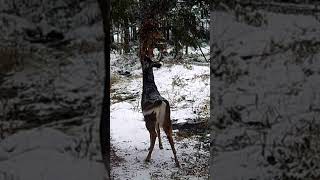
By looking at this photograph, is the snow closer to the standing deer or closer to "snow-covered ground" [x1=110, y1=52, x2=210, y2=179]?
"snow-covered ground" [x1=110, y1=52, x2=210, y2=179]

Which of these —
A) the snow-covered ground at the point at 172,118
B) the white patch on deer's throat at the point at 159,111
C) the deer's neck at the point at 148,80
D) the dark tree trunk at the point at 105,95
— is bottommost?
the snow-covered ground at the point at 172,118

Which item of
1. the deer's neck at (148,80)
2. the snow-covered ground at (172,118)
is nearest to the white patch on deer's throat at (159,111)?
the deer's neck at (148,80)

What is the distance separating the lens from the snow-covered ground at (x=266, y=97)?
1729 mm

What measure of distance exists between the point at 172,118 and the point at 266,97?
195 inches

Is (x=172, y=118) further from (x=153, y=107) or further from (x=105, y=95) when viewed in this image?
(x=105, y=95)

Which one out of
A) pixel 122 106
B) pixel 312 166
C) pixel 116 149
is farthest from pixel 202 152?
pixel 312 166

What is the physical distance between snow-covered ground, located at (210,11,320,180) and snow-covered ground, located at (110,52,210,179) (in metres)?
2.54

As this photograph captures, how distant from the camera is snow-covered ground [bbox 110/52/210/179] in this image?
4609 mm

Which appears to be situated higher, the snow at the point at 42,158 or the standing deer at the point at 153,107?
the snow at the point at 42,158

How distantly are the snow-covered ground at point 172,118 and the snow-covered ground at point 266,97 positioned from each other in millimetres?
2541

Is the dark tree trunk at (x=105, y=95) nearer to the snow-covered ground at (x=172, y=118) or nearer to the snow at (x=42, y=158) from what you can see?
the snow at (x=42, y=158)

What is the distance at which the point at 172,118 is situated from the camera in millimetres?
6711

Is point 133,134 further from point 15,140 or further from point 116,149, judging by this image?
point 15,140

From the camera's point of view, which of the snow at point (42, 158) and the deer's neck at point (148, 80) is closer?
the snow at point (42, 158)
